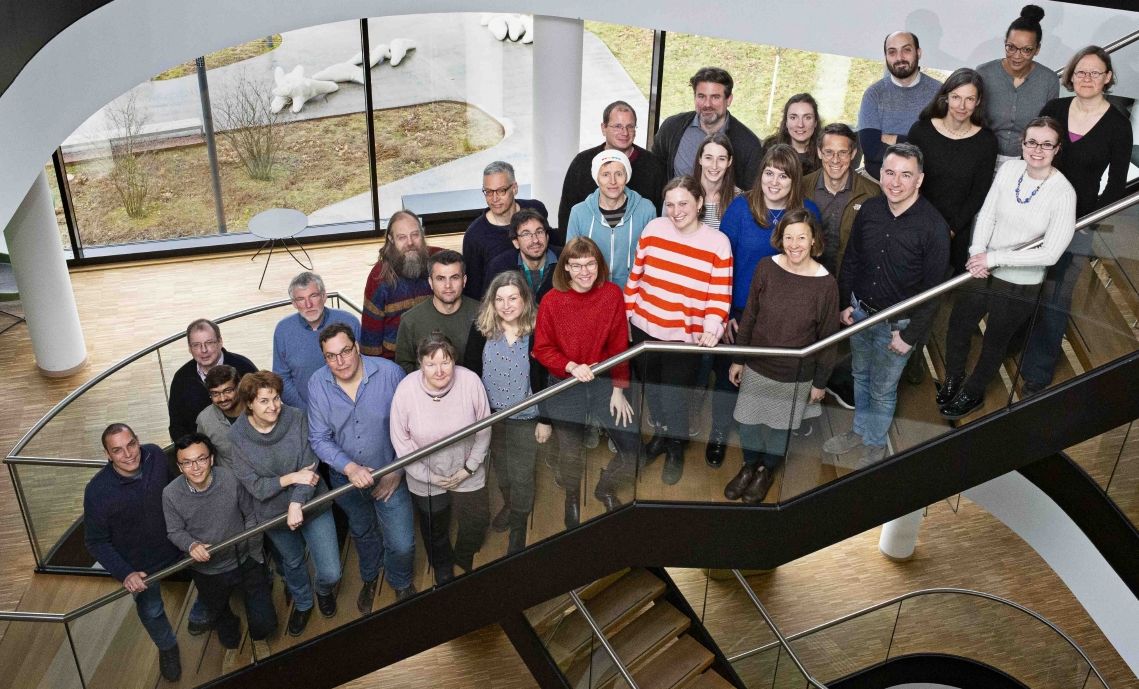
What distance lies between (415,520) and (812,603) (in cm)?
596

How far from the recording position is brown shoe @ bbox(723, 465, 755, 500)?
644 cm

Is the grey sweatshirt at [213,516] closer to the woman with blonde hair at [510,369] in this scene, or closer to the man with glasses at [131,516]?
the man with glasses at [131,516]

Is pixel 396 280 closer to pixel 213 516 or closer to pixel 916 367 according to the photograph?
pixel 213 516

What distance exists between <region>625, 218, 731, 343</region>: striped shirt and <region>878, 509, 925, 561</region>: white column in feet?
19.0

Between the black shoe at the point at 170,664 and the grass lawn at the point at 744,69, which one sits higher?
the grass lawn at the point at 744,69

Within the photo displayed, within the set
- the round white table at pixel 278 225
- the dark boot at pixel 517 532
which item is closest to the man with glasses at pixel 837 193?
the dark boot at pixel 517 532

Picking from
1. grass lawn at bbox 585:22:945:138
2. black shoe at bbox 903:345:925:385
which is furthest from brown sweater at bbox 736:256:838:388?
grass lawn at bbox 585:22:945:138

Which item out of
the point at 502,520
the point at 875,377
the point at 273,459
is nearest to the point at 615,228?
the point at 875,377

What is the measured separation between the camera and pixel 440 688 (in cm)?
959

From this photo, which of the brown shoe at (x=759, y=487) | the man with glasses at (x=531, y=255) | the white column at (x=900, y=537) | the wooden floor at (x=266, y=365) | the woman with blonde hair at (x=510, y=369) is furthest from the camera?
the white column at (x=900, y=537)

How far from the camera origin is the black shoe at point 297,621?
6526 mm

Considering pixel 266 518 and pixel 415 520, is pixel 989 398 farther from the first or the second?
pixel 266 518

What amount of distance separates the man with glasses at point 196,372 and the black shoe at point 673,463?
243 cm

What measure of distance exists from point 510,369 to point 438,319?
47 cm
